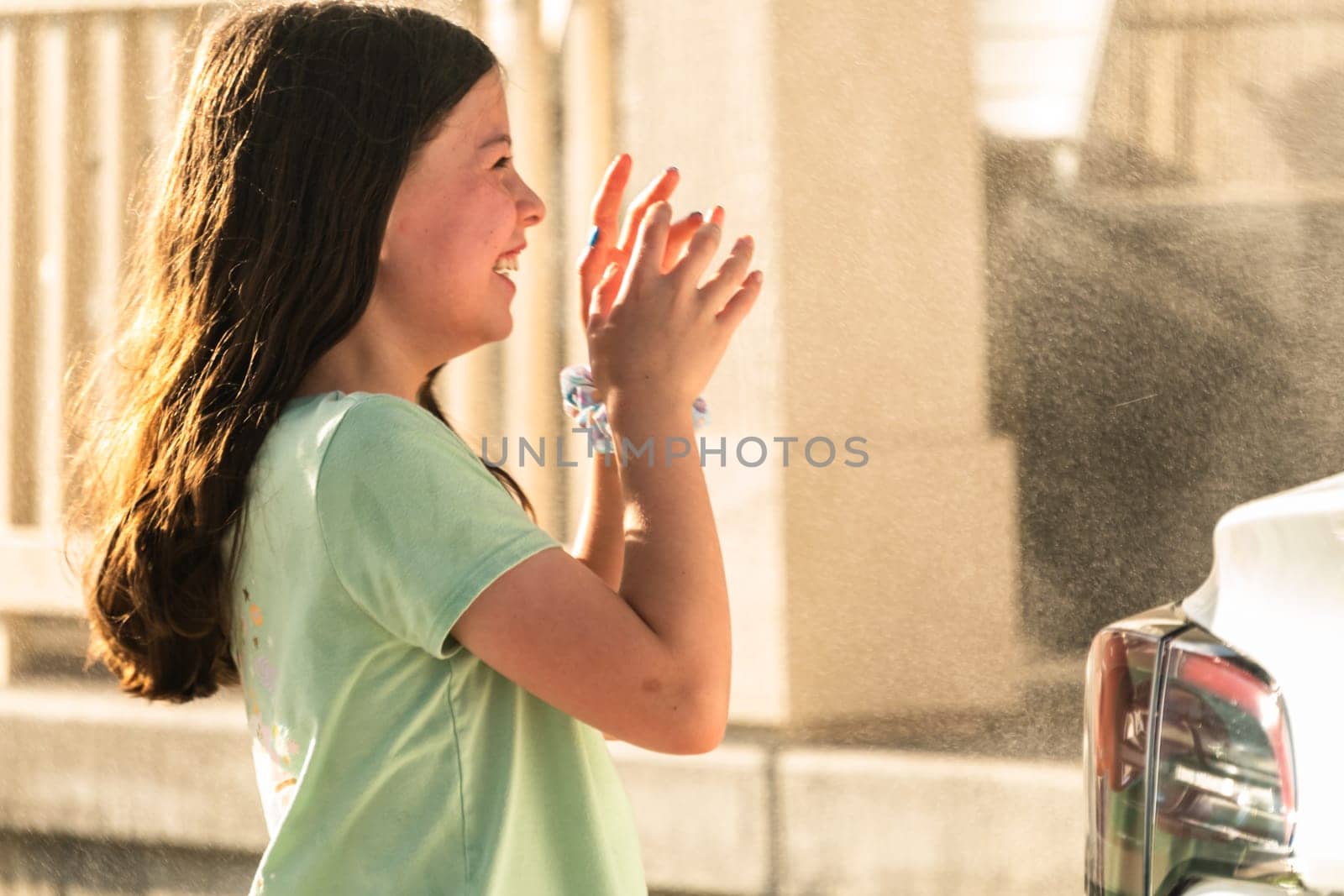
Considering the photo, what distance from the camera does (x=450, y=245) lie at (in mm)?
1444

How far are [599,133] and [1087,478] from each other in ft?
3.80

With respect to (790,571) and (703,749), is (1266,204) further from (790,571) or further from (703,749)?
(703,749)

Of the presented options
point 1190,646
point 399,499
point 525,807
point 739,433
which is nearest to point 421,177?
point 399,499

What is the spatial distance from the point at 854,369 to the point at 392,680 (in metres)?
1.53

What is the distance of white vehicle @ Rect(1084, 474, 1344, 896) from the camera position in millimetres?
1152

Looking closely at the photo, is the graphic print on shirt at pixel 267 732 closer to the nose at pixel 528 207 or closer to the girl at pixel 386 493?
the girl at pixel 386 493

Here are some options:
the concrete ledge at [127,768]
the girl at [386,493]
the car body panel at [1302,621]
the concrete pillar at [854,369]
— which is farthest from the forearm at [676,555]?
the concrete ledge at [127,768]

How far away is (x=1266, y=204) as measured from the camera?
2.40m

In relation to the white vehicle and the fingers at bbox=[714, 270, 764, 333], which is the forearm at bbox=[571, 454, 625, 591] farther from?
the white vehicle

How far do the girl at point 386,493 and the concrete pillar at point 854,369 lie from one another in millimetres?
1089

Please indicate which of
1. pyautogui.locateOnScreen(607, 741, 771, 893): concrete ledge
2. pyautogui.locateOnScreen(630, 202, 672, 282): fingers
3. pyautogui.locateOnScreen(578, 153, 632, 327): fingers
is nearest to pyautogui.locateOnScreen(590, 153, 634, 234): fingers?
pyautogui.locateOnScreen(578, 153, 632, 327): fingers

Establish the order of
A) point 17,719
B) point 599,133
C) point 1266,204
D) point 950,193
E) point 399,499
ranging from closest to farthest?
point 399,499 → point 1266,204 → point 950,193 → point 599,133 → point 17,719

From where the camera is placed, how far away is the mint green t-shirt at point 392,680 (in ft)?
3.92

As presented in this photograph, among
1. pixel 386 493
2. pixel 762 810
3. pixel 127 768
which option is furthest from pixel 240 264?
pixel 127 768
